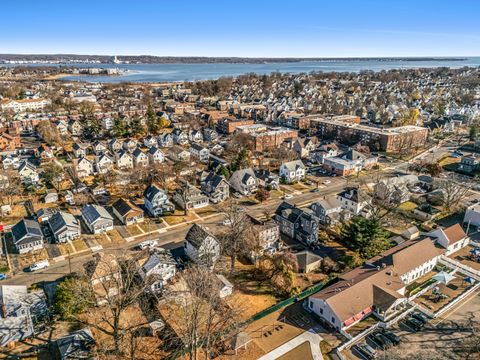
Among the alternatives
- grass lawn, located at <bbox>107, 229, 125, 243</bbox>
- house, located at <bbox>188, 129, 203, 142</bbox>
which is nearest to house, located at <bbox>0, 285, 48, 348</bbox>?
grass lawn, located at <bbox>107, 229, 125, 243</bbox>

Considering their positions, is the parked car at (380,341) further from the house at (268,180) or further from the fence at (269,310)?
the house at (268,180)

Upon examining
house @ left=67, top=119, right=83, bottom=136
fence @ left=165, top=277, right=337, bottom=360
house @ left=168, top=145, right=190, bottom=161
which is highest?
house @ left=67, top=119, right=83, bottom=136

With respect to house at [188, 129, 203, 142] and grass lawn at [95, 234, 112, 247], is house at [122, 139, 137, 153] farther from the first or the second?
grass lawn at [95, 234, 112, 247]

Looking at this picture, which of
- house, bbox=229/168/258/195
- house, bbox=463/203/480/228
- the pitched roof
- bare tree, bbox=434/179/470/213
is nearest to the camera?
the pitched roof

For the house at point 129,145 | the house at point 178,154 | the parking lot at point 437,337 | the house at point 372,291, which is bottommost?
the parking lot at point 437,337

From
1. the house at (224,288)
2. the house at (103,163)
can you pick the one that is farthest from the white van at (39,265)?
the house at (103,163)

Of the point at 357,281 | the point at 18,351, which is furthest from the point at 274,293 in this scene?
the point at 18,351
